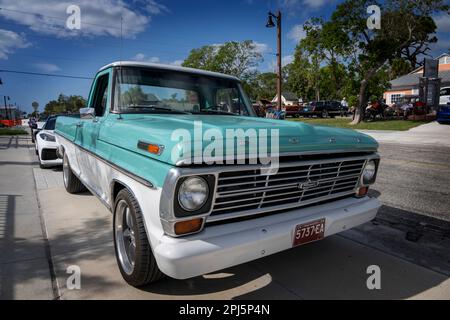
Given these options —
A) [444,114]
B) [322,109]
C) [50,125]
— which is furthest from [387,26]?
[50,125]

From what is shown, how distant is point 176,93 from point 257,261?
6.68ft

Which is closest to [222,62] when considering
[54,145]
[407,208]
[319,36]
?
[319,36]

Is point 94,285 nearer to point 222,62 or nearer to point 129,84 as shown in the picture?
point 129,84

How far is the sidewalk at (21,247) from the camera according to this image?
8.68ft

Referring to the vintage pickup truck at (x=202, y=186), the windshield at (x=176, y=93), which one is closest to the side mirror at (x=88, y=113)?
the vintage pickup truck at (x=202, y=186)

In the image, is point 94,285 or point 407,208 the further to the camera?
point 407,208

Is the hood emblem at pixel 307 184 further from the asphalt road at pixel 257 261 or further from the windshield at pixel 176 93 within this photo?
the windshield at pixel 176 93

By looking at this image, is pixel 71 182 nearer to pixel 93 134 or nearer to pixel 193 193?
pixel 93 134

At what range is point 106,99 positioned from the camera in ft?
11.6

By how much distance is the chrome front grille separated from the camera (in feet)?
7.17

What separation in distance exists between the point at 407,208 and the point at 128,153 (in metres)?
4.06

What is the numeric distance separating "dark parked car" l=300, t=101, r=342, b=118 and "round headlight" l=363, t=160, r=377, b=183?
102 ft

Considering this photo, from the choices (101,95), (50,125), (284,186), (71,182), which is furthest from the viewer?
(50,125)

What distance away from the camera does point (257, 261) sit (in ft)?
10.2
